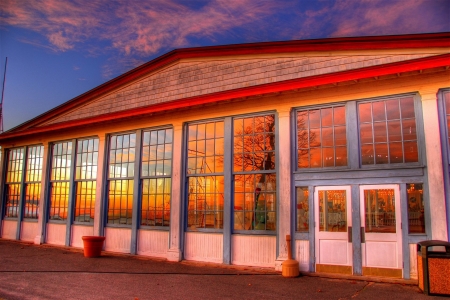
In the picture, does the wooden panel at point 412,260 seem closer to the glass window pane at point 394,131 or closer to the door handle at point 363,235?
the door handle at point 363,235

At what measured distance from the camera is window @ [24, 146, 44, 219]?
54.1ft

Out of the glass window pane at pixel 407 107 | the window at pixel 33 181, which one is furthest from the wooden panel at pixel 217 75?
the window at pixel 33 181

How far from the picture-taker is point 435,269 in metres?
7.20

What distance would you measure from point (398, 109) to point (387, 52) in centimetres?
165

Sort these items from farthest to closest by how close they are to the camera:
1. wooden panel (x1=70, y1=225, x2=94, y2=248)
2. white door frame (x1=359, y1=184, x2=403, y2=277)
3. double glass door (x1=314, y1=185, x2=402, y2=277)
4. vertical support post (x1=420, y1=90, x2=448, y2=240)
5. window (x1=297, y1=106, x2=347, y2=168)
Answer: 1. wooden panel (x1=70, y1=225, x2=94, y2=248)
2. window (x1=297, y1=106, x2=347, y2=168)
3. double glass door (x1=314, y1=185, x2=402, y2=277)
4. white door frame (x1=359, y1=184, x2=403, y2=277)
5. vertical support post (x1=420, y1=90, x2=448, y2=240)

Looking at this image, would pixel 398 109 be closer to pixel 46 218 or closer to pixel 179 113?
pixel 179 113

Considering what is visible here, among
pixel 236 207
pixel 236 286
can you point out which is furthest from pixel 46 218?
pixel 236 286

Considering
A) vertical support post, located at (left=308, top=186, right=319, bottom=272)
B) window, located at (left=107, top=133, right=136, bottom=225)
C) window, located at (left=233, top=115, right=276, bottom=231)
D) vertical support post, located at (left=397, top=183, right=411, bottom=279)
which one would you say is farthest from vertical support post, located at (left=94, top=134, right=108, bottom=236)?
vertical support post, located at (left=397, top=183, right=411, bottom=279)

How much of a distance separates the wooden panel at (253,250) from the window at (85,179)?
245 inches

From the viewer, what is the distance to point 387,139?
29.8 feet

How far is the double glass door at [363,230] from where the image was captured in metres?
8.62

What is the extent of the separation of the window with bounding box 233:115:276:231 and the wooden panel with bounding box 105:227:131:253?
13.9ft

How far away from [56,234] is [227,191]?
811 centimetres

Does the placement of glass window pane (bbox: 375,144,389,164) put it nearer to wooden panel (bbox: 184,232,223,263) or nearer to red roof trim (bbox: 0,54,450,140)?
red roof trim (bbox: 0,54,450,140)
